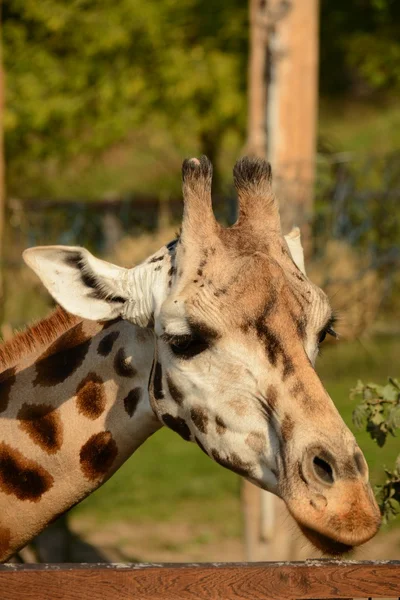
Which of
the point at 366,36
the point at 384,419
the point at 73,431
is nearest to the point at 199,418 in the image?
A: the point at 73,431

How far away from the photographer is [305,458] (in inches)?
129

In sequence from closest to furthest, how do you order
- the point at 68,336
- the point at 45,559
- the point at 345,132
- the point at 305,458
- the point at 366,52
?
the point at 305,458 → the point at 68,336 → the point at 45,559 → the point at 366,52 → the point at 345,132

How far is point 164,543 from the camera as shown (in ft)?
30.0

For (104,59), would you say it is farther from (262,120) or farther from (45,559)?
(45,559)

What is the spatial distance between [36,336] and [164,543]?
5.24m

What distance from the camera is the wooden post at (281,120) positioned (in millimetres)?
8031

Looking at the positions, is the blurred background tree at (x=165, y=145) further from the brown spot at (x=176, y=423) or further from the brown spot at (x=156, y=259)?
the brown spot at (x=176, y=423)

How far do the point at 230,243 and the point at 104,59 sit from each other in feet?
43.4

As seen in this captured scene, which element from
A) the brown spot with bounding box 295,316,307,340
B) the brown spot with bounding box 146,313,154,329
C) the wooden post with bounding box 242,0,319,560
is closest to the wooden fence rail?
the brown spot with bounding box 295,316,307,340

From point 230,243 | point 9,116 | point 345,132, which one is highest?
point 230,243

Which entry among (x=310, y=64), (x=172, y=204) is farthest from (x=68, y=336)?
(x=172, y=204)

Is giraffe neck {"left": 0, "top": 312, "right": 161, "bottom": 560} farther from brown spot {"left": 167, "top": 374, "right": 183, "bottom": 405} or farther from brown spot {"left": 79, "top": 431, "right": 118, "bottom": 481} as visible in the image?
brown spot {"left": 167, "top": 374, "right": 183, "bottom": 405}

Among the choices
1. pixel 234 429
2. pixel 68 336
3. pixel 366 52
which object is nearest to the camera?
pixel 234 429

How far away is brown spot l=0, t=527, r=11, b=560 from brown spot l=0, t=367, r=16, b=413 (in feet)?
1.47
